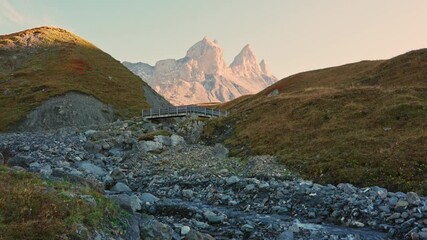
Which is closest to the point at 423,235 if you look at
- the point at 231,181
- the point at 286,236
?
the point at 286,236

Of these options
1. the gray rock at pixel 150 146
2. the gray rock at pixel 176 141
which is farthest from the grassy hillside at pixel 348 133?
the gray rock at pixel 150 146

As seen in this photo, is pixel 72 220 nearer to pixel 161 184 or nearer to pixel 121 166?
Result: pixel 161 184

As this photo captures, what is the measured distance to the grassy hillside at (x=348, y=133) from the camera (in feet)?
83.3

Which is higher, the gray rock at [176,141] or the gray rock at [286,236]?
the gray rock at [176,141]

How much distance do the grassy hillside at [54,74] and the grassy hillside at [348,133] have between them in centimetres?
4244

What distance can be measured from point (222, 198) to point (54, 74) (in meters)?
86.4

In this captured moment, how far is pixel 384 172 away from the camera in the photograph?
2469 centimetres

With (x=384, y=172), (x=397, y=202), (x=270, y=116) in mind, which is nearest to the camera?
(x=397, y=202)

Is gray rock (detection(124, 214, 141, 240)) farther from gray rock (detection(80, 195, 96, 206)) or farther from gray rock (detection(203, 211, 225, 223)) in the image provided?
gray rock (detection(203, 211, 225, 223))

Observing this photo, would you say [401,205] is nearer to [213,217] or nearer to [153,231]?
[213,217]

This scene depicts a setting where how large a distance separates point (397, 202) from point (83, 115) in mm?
64437

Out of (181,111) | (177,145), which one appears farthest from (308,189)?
(181,111)

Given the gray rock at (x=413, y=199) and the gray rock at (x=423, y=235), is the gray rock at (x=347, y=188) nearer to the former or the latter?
the gray rock at (x=413, y=199)

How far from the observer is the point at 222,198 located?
2328 cm
